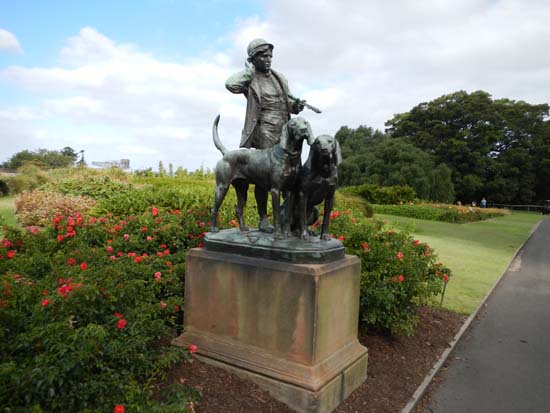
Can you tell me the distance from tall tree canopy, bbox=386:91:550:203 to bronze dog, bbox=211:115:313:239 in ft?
140

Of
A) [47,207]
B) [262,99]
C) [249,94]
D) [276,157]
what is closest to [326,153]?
[276,157]

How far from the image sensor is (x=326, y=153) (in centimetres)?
335

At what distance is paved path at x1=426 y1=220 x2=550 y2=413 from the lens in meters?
3.95

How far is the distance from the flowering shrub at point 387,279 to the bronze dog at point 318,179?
1.36m

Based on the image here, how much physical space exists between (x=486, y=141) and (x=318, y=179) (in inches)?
1814

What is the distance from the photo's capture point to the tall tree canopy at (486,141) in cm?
4381

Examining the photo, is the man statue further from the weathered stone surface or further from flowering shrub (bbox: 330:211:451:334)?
flowering shrub (bbox: 330:211:451:334)

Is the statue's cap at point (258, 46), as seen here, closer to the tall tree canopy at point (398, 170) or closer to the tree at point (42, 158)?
the tall tree canopy at point (398, 170)

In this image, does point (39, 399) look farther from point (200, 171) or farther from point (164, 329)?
point (200, 171)

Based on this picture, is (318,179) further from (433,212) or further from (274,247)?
(433,212)

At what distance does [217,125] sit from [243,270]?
5.18 feet

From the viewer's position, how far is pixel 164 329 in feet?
11.3

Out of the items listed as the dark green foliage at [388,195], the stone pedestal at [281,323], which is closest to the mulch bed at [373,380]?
the stone pedestal at [281,323]

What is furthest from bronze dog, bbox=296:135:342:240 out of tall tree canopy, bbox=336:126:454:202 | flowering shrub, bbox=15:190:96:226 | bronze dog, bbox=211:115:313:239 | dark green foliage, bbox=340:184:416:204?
tall tree canopy, bbox=336:126:454:202
